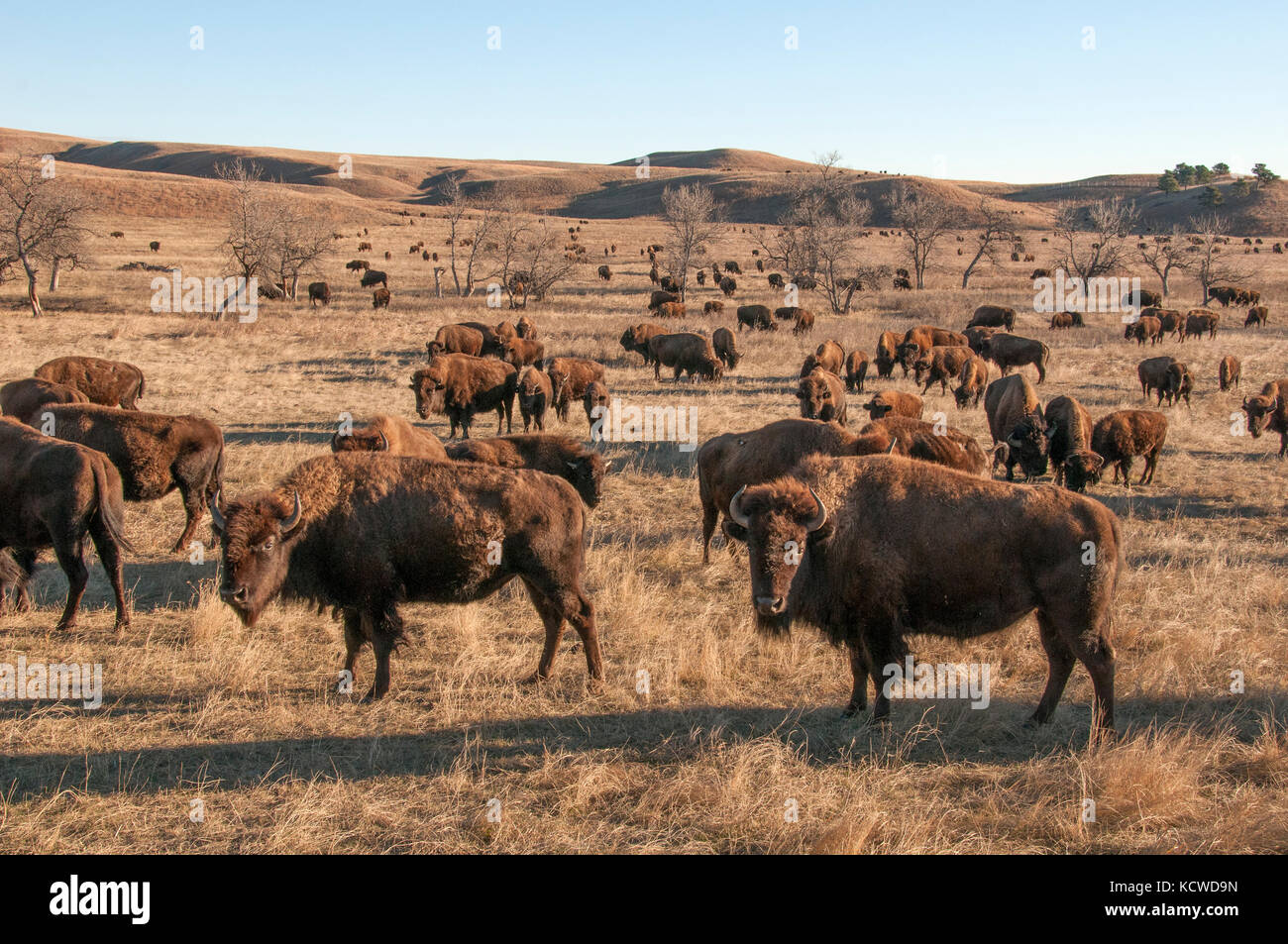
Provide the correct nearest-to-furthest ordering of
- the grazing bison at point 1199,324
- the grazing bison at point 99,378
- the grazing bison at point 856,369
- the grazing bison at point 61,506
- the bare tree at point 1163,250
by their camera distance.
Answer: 1. the grazing bison at point 61,506
2. the grazing bison at point 99,378
3. the grazing bison at point 856,369
4. the grazing bison at point 1199,324
5. the bare tree at point 1163,250

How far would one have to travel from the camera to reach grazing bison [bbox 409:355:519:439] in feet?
56.3

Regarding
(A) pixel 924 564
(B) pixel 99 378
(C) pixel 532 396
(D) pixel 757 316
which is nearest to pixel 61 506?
(A) pixel 924 564

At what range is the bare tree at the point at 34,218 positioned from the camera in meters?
33.5

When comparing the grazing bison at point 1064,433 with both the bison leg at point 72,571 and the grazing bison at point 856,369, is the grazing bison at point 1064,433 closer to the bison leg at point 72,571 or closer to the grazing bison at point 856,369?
the grazing bison at point 856,369

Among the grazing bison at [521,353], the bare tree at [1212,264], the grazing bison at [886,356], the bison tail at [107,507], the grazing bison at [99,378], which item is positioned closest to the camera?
the bison tail at [107,507]

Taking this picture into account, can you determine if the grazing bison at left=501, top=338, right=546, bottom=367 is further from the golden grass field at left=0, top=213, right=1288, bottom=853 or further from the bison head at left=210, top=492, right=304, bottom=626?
the bison head at left=210, top=492, right=304, bottom=626

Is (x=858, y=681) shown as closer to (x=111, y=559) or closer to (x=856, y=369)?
(x=111, y=559)

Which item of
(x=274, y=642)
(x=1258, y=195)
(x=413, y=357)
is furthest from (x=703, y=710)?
(x=1258, y=195)

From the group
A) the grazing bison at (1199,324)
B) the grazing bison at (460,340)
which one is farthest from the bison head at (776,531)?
the grazing bison at (1199,324)

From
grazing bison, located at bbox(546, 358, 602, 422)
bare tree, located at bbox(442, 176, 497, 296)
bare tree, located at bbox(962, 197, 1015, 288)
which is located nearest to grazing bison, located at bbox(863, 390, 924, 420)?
grazing bison, located at bbox(546, 358, 602, 422)

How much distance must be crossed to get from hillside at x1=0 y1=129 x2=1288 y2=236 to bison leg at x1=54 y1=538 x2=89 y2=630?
6326 cm

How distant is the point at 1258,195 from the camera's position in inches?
3976

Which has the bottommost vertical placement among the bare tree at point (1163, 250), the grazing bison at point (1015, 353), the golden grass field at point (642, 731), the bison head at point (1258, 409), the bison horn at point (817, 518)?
the golden grass field at point (642, 731)

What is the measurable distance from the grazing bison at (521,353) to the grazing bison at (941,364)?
1080cm
